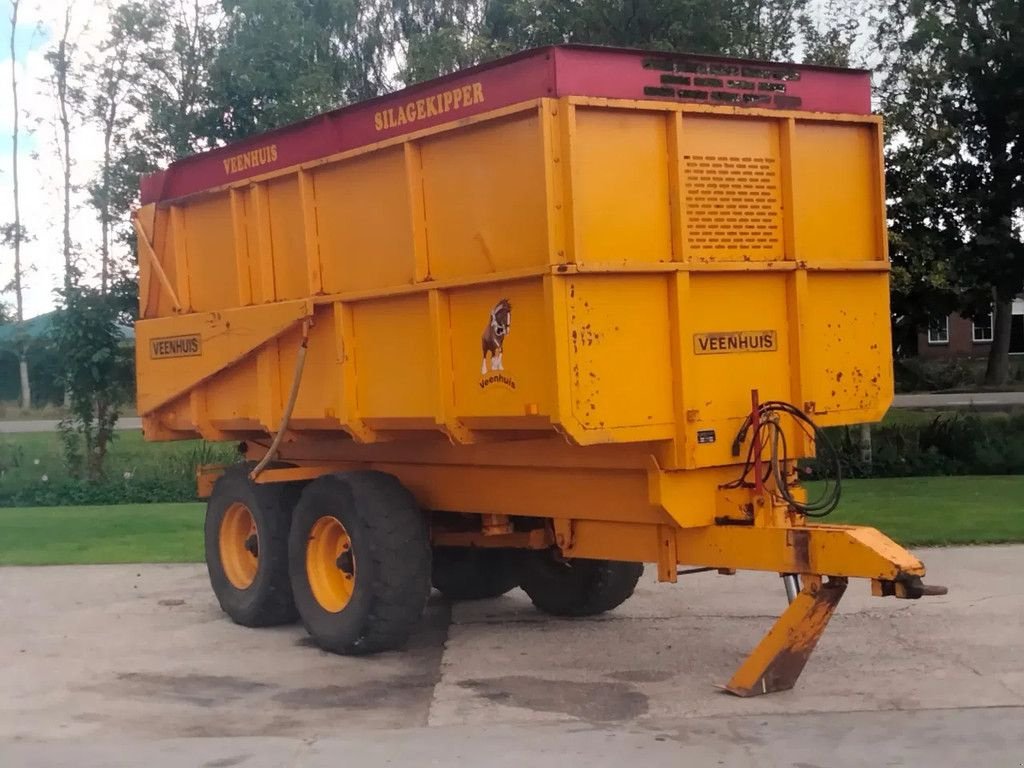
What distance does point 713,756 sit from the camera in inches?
249

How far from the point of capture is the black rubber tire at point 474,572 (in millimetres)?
10391

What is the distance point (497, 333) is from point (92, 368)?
12.4 m

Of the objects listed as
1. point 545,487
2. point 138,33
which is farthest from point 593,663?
point 138,33

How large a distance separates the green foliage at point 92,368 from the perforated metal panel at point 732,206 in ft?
41.7

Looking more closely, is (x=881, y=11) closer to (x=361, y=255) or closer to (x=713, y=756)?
(x=361, y=255)

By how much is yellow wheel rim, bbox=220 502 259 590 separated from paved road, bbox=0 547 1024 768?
359 millimetres

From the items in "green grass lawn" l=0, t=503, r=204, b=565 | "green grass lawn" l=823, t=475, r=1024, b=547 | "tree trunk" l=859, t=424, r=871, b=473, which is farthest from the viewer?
"tree trunk" l=859, t=424, r=871, b=473

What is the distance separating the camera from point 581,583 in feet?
32.2

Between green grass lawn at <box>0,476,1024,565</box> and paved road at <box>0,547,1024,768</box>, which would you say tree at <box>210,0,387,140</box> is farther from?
paved road at <box>0,547,1024,768</box>

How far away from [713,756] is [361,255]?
152 inches

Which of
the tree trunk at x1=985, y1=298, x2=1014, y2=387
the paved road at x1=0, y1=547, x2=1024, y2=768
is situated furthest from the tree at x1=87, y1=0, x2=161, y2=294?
the tree trunk at x1=985, y1=298, x2=1014, y2=387

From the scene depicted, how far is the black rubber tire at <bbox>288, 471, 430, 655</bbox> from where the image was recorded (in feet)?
28.0

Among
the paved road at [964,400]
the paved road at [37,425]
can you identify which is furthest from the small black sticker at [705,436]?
the paved road at [37,425]

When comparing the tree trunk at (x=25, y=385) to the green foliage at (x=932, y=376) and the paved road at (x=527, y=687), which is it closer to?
the green foliage at (x=932, y=376)
